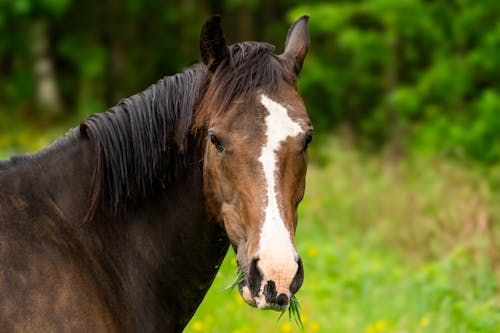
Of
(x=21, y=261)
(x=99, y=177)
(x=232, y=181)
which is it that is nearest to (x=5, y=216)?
(x=21, y=261)

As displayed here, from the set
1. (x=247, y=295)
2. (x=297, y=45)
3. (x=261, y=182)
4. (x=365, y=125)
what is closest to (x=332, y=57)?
(x=365, y=125)

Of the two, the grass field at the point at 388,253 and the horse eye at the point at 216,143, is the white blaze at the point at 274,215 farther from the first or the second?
the grass field at the point at 388,253

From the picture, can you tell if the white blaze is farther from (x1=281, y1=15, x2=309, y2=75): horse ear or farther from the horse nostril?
(x1=281, y1=15, x2=309, y2=75): horse ear

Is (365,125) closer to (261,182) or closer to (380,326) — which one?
(380,326)

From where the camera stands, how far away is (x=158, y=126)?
10.9 feet

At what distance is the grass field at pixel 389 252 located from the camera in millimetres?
6090

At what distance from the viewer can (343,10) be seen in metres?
12.2

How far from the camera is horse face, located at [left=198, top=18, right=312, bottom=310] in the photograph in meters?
2.75

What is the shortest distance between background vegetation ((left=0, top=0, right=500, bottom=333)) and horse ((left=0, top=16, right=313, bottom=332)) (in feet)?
5.78

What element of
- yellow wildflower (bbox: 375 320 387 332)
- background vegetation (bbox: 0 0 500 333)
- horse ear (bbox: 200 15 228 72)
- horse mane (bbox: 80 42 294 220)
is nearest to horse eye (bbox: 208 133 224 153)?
horse mane (bbox: 80 42 294 220)

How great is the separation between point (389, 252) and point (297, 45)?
5.61 meters

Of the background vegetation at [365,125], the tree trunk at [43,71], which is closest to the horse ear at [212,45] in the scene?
the background vegetation at [365,125]

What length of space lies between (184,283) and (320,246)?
206 inches

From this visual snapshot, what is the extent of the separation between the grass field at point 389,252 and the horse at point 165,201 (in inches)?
28.6
